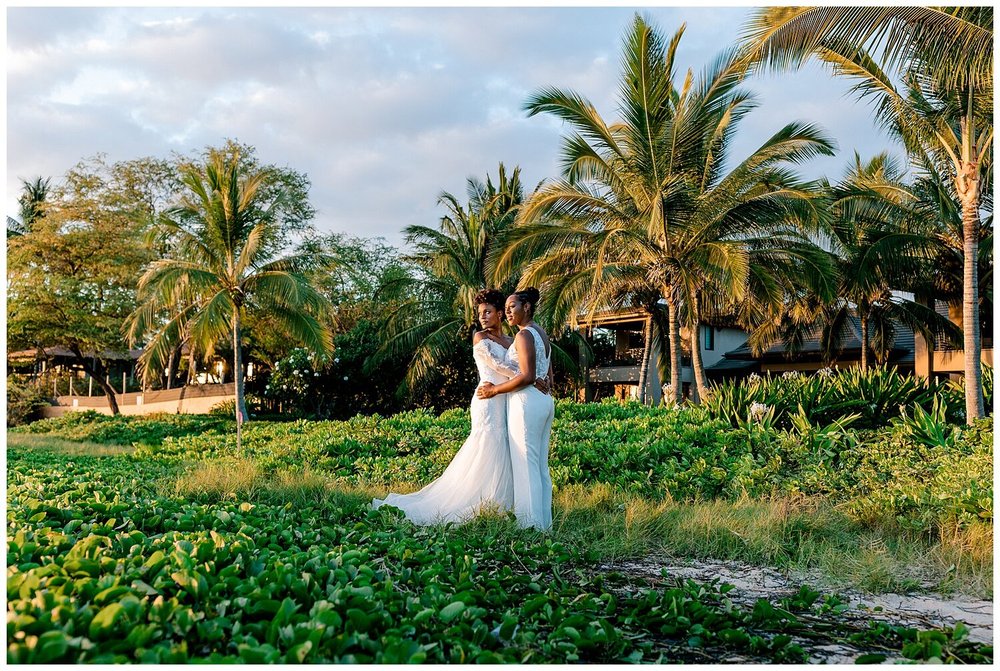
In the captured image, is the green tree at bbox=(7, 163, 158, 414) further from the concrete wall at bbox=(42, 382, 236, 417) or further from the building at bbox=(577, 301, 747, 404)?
the building at bbox=(577, 301, 747, 404)

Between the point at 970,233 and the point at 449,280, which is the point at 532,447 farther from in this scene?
the point at 449,280

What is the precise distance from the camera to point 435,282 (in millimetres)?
23891

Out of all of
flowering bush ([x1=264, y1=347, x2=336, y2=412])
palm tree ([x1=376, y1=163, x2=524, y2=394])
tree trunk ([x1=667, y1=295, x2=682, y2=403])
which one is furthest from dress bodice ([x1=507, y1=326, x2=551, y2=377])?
flowering bush ([x1=264, y1=347, x2=336, y2=412])

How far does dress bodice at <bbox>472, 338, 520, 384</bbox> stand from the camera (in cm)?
629

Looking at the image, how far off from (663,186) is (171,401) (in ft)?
60.5

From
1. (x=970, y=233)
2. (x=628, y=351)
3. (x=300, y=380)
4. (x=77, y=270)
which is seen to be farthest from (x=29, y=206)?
(x=970, y=233)

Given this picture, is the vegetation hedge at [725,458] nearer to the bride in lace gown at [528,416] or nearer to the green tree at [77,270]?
the bride in lace gown at [528,416]

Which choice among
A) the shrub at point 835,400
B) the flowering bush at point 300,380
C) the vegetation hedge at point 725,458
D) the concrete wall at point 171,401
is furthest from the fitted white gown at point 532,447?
the concrete wall at point 171,401

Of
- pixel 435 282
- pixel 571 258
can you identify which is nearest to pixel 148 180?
pixel 435 282

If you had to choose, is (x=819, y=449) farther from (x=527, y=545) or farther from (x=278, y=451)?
(x=278, y=451)

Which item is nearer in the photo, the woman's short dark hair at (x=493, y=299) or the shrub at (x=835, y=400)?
the woman's short dark hair at (x=493, y=299)

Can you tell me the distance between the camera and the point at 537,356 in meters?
6.09

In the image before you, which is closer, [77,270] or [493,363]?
[493,363]

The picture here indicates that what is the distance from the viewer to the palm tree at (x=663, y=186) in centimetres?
1538
